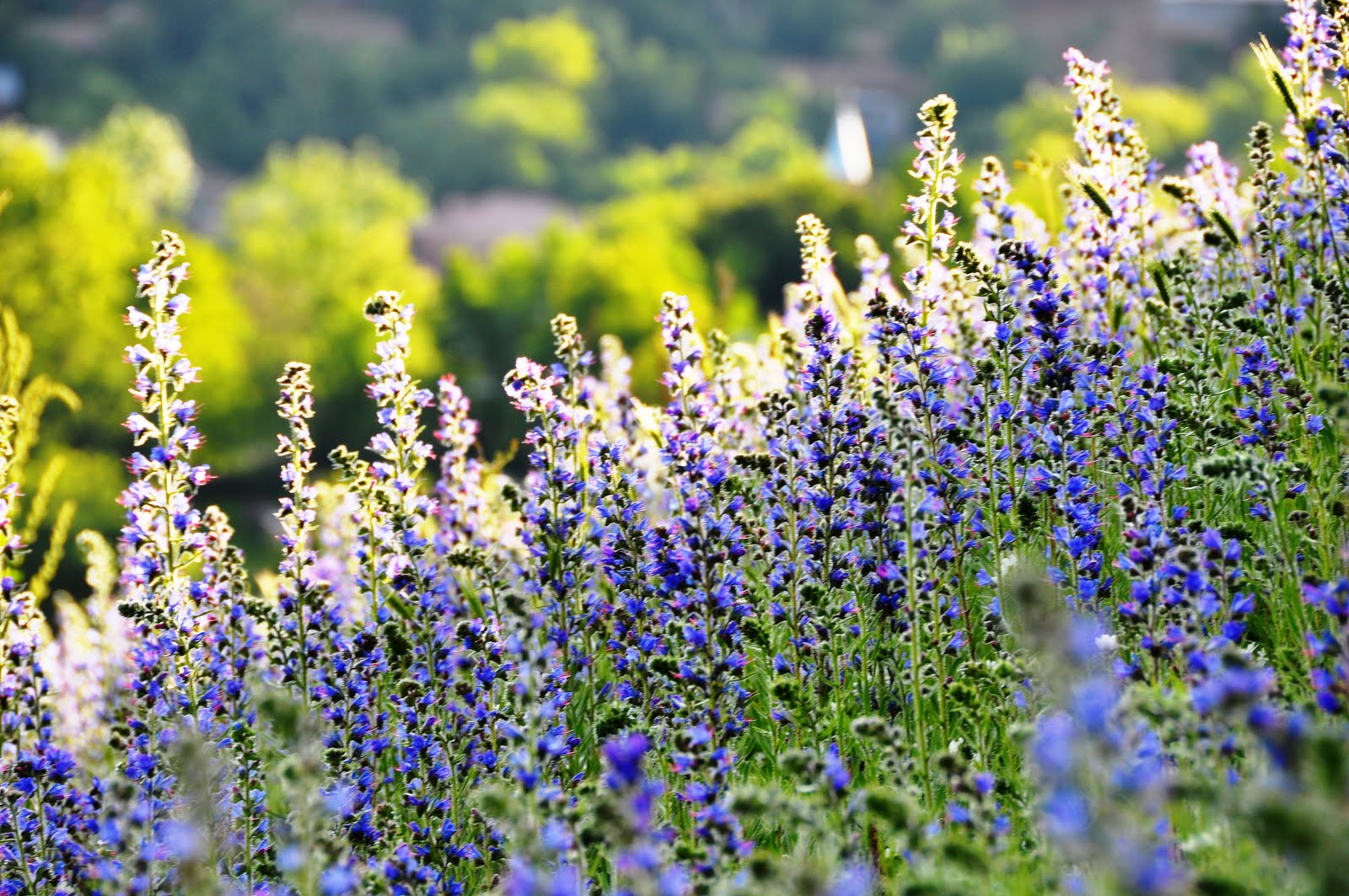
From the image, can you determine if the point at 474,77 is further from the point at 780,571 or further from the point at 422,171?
the point at 780,571

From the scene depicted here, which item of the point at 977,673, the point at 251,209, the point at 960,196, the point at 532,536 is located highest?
the point at 251,209

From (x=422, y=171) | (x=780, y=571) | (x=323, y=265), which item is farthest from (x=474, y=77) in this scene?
(x=780, y=571)

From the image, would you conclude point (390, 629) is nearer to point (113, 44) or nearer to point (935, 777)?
point (935, 777)

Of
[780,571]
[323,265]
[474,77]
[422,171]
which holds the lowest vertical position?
[780,571]

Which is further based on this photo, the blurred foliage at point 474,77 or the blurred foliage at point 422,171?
the blurred foliage at point 474,77

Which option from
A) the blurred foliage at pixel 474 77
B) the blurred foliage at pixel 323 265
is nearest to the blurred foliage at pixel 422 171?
the blurred foliage at pixel 323 265

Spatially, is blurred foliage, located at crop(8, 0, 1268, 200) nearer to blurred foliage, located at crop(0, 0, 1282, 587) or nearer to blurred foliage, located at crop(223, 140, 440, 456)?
blurred foliage, located at crop(0, 0, 1282, 587)

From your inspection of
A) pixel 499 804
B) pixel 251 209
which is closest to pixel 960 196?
pixel 499 804

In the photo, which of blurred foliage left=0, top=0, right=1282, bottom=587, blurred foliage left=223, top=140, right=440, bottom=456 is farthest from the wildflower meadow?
blurred foliage left=223, top=140, right=440, bottom=456

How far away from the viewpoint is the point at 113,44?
162 metres

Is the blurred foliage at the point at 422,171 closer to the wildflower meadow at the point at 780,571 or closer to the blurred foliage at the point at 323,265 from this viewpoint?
the blurred foliage at the point at 323,265

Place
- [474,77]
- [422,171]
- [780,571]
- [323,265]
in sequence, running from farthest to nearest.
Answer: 1. [474,77]
2. [422,171]
3. [323,265]
4. [780,571]

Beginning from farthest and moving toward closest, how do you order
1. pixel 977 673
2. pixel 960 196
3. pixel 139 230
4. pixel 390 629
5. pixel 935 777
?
1. pixel 139 230
2. pixel 960 196
3. pixel 390 629
4. pixel 935 777
5. pixel 977 673

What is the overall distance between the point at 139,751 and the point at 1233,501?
14.5 feet
